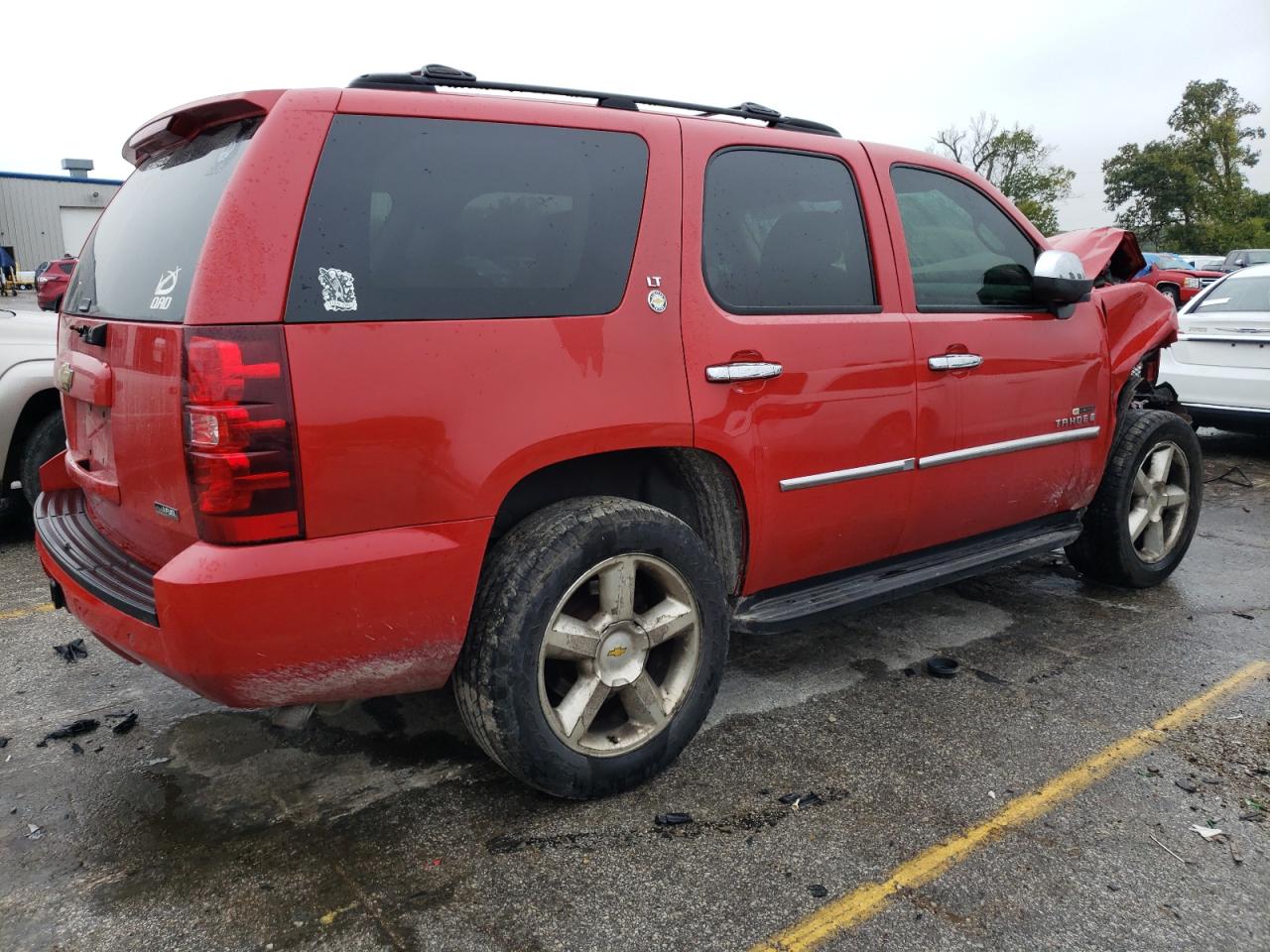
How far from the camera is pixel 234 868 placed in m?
2.32

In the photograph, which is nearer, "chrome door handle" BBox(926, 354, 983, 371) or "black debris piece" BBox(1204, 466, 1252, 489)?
"chrome door handle" BBox(926, 354, 983, 371)

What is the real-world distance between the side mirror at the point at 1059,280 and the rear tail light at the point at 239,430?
2.83 meters

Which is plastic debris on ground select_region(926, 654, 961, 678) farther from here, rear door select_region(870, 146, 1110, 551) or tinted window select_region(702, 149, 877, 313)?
tinted window select_region(702, 149, 877, 313)

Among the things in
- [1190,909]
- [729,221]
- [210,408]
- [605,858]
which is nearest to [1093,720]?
[1190,909]

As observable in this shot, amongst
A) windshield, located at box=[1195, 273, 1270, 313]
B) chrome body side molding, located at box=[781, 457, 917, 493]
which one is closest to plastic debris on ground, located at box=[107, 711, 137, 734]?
chrome body side molding, located at box=[781, 457, 917, 493]

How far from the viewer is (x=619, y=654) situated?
260 cm

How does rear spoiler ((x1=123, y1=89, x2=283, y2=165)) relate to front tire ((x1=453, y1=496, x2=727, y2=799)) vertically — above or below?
above

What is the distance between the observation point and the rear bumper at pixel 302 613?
81.7 inches

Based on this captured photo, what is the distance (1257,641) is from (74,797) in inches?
171

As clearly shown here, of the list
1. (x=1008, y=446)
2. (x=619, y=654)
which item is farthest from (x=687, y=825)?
(x=1008, y=446)

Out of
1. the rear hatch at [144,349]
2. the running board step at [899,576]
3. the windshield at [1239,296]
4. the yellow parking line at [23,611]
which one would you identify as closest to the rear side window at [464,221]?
the rear hatch at [144,349]

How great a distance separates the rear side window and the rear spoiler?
8.3 inches

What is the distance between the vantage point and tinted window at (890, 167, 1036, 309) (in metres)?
3.40

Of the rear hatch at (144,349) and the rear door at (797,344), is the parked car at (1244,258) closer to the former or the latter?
the rear door at (797,344)
